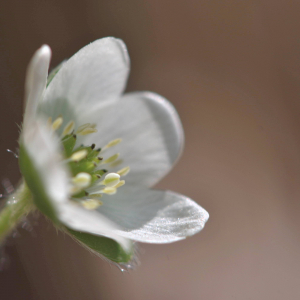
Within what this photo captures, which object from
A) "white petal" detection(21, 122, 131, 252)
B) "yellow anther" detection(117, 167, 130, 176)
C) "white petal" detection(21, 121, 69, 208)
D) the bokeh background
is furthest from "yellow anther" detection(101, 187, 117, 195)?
the bokeh background

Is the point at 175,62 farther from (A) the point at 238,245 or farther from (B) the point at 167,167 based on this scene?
(B) the point at 167,167

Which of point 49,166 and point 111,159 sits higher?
point 49,166

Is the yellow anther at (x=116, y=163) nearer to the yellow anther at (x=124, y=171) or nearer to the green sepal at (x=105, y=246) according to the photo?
the yellow anther at (x=124, y=171)

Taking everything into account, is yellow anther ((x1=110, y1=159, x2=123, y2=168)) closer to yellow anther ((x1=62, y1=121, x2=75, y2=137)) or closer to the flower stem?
yellow anther ((x1=62, y1=121, x2=75, y2=137))

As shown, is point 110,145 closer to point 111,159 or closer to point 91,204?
point 111,159

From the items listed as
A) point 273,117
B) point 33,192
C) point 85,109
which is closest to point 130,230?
point 33,192

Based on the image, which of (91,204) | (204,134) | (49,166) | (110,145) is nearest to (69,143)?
(110,145)
